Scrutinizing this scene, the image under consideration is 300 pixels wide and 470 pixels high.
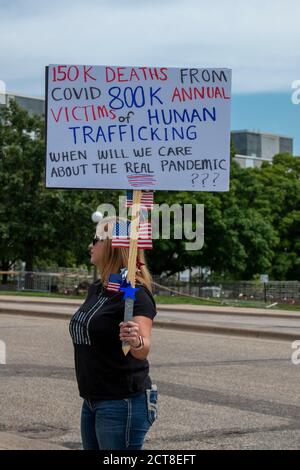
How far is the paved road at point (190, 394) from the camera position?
847 cm

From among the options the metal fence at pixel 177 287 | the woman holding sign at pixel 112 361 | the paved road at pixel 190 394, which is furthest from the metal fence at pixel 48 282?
the woman holding sign at pixel 112 361

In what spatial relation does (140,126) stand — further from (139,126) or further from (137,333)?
(137,333)

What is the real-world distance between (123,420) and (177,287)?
1760 inches

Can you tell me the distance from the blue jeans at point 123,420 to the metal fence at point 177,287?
33294 mm

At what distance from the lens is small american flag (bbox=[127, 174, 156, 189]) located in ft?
17.9

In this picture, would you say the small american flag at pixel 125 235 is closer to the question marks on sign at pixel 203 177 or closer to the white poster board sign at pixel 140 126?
the white poster board sign at pixel 140 126

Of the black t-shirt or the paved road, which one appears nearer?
the black t-shirt

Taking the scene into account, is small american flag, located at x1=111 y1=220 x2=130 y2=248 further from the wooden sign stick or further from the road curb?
the road curb

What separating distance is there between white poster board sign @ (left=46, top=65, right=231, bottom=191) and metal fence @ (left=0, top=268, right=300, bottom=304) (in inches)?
1277

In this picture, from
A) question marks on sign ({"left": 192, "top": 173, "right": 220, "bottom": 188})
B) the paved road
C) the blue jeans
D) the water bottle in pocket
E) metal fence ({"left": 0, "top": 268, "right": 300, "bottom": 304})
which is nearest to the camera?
the blue jeans

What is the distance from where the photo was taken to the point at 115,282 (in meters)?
4.82

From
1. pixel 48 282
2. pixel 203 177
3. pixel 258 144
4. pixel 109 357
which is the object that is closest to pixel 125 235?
pixel 109 357

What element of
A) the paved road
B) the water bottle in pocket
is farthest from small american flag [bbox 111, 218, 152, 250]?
the paved road

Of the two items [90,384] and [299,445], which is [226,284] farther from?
[90,384]
